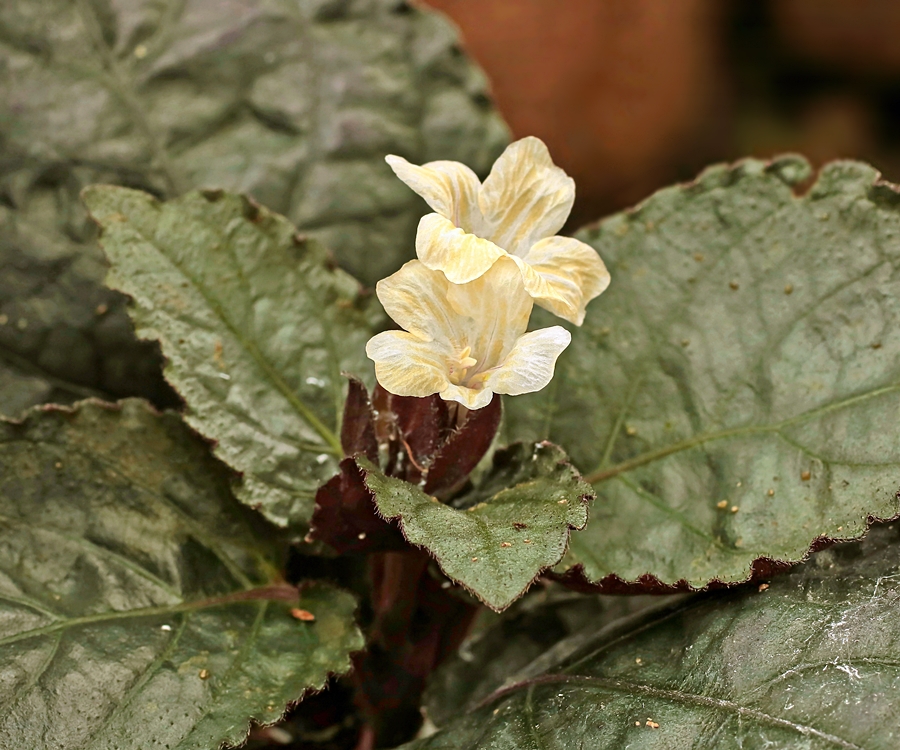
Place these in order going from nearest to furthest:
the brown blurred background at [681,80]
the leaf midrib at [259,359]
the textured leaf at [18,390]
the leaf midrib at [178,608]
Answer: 1. the leaf midrib at [178,608]
2. the leaf midrib at [259,359]
3. the textured leaf at [18,390]
4. the brown blurred background at [681,80]

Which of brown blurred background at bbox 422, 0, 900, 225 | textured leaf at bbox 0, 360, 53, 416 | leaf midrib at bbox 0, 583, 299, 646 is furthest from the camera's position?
brown blurred background at bbox 422, 0, 900, 225

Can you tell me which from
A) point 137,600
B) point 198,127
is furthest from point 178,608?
point 198,127

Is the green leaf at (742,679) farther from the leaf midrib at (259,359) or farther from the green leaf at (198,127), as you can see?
the green leaf at (198,127)

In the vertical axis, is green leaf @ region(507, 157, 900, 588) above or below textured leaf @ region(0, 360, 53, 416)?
above

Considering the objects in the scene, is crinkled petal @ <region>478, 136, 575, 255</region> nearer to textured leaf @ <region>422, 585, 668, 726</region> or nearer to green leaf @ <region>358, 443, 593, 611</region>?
green leaf @ <region>358, 443, 593, 611</region>

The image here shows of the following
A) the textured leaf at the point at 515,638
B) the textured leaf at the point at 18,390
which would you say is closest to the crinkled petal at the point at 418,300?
the textured leaf at the point at 515,638

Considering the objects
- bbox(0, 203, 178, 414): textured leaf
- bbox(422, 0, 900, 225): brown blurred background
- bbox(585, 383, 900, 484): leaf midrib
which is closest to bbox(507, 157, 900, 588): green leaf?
bbox(585, 383, 900, 484): leaf midrib

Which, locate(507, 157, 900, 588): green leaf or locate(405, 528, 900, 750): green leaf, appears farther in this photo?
locate(507, 157, 900, 588): green leaf
